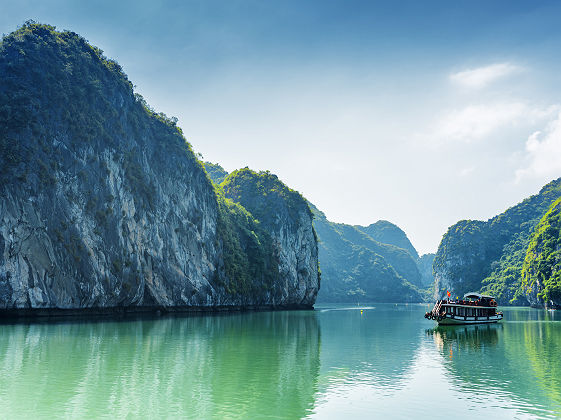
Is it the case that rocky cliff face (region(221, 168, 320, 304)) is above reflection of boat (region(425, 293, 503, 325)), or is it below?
above

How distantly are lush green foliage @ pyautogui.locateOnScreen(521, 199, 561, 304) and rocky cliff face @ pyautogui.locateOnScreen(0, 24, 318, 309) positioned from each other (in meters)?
80.7

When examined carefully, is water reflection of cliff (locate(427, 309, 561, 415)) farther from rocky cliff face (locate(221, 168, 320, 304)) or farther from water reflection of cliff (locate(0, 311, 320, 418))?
rocky cliff face (locate(221, 168, 320, 304))

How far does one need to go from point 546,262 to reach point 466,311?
76.0 m

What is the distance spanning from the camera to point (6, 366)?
68.5ft

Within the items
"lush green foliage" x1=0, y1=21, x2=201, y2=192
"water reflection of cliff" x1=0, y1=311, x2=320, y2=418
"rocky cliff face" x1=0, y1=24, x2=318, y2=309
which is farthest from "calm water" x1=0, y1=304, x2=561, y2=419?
"lush green foliage" x1=0, y1=21, x2=201, y2=192

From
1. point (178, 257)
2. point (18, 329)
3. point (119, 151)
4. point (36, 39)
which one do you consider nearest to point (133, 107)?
point (119, 151)

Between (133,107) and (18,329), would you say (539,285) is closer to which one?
(133,107)

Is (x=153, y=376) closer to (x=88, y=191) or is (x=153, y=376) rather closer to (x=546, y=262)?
(x=88, y=191)

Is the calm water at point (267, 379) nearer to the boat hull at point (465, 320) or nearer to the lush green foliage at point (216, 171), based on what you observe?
the boat hull at point (465, 320)

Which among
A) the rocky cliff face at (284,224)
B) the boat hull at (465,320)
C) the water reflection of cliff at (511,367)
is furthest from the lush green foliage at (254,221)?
the water reflection of cliff at (511,367)

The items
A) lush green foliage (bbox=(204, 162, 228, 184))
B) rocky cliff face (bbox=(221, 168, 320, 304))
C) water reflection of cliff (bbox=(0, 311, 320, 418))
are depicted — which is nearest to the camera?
water reflection of cliff (bbox=(0, 311, 320, 418))

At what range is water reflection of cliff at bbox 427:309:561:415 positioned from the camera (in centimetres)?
1730

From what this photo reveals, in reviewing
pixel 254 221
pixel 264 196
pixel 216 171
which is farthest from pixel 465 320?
pixel 216 171

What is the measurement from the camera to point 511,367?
2392cm
